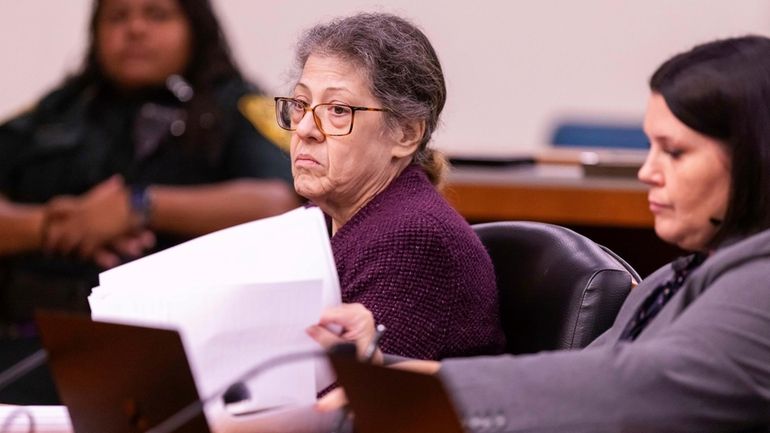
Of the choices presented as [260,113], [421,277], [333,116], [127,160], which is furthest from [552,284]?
[127,160]

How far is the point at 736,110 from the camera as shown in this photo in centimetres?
121

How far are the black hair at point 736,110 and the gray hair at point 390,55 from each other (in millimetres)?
537

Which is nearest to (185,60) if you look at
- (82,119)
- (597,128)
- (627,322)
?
(82,119)

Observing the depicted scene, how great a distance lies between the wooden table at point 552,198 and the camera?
2.85m

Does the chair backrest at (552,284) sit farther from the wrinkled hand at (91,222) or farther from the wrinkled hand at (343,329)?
the wrinkled hand at (91,222)

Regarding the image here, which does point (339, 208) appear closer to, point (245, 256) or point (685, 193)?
point (245, 256)

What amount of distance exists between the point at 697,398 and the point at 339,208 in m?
0.78

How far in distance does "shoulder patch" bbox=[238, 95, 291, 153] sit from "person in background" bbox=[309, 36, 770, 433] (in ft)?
6.92

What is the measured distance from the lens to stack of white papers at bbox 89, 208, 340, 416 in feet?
4.62

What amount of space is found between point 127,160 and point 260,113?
365mm

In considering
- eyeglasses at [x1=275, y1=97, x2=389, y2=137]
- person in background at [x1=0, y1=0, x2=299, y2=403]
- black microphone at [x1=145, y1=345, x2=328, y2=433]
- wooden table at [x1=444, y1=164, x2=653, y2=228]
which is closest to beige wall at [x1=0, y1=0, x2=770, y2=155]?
person in background at [x1=0, y1=0, x2=299, y2=403]

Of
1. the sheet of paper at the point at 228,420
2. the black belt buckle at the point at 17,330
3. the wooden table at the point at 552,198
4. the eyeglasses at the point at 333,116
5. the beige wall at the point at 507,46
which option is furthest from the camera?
the beige wall at the point at 507,46

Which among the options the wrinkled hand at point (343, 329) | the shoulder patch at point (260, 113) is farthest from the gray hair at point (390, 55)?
the shoulder patch at point (260, 113)

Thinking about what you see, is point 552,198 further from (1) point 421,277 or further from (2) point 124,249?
(1) point 421,277
